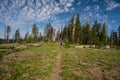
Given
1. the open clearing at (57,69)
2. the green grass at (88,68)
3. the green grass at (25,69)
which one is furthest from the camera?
the green grass at (88,68)

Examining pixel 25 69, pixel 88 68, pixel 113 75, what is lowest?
pixel 113 75

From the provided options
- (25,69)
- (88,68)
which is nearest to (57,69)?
(25,69)

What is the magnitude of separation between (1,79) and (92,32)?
6109 centimetres

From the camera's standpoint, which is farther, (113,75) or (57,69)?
(57,69)

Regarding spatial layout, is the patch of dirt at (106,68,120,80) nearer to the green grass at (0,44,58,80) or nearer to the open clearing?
the open clearing

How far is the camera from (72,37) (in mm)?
65438

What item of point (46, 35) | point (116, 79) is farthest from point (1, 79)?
point (46, 35)

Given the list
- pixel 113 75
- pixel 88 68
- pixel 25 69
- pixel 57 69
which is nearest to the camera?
pixel 113 75

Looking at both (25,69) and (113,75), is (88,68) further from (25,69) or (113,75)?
(25,69)

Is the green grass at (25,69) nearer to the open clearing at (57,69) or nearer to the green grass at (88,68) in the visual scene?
the open clearing at (57,69)

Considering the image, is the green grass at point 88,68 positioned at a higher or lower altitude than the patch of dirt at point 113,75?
higher

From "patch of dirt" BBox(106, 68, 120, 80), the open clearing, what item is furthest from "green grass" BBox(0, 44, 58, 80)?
"patch of dirt" BBox(106, 68, 120, 80)

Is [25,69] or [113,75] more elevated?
[25,69]

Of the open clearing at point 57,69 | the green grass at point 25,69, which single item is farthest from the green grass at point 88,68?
the green grass at point 25,69
